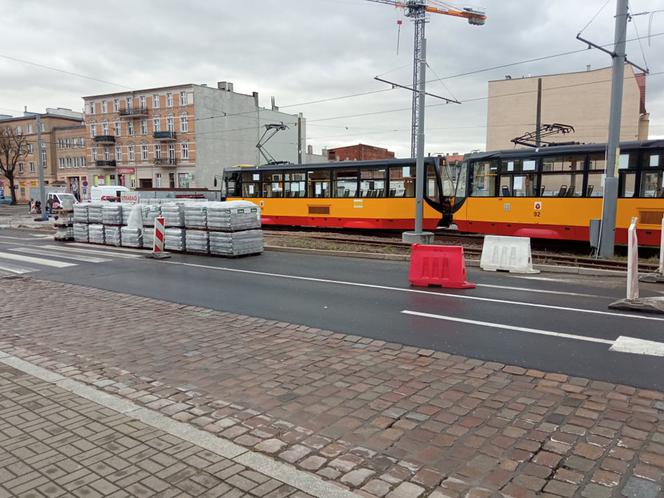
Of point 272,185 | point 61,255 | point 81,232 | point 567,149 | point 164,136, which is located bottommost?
point 61,255

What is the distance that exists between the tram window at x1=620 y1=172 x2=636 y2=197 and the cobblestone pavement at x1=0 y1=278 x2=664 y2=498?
12.4 m

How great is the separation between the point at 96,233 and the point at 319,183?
9270mm

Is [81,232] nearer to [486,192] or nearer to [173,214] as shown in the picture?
[173,214]

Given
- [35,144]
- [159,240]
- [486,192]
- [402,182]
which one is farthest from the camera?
[35,144]

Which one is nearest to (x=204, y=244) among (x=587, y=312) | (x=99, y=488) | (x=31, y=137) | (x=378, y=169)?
(x=378, y=169)

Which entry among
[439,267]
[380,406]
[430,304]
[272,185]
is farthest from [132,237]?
[380,406]

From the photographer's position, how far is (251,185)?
83.2 feet

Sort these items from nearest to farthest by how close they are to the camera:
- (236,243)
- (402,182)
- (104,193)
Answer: (236,243)
(402,182)
(104,193)

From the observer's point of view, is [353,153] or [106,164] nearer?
[106,164]

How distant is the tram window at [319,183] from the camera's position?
73.4 ft

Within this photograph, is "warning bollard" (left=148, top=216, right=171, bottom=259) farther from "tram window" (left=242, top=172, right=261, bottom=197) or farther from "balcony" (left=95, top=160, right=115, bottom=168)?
"balcony" (left=95, top=160, right=115, bottom=168)

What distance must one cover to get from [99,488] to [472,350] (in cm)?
415

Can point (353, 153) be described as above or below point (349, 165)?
above

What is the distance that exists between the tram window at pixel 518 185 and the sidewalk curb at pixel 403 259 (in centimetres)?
467
